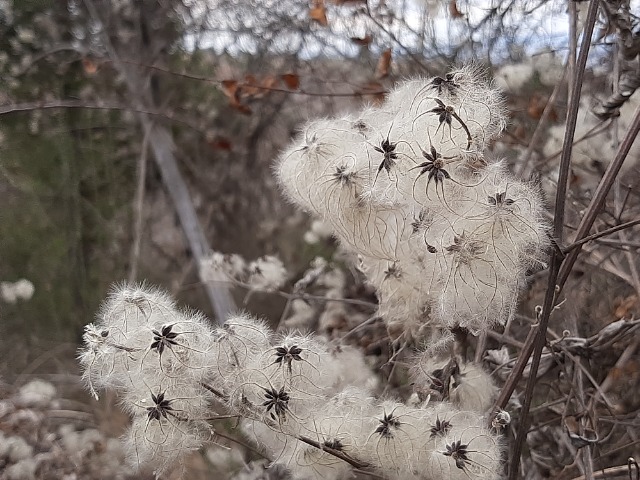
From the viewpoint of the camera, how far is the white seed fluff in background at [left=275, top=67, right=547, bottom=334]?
78 cm

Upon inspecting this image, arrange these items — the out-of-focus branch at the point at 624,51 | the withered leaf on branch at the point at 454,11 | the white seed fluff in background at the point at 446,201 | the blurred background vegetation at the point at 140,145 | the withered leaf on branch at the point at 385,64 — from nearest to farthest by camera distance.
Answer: the white seed fluff in background at the point at 446,201 < the out-of-focus branch at the point at 624,51 < the withered leaf on branch at the point at 454,11 < the withered leaf on branch at the point at 385,64 < the blurred background vegetation at the point at 140,145

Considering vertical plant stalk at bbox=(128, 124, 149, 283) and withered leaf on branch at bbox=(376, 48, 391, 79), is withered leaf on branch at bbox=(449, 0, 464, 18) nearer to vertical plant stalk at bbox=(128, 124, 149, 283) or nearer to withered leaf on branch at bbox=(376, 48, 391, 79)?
withered leaf on branch at bbox=(376, 48, 391, 79)

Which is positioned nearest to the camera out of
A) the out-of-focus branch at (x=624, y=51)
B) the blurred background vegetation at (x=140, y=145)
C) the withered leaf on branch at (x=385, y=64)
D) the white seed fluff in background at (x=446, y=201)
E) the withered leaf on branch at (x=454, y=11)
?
the white seed fluff in background at (x=446, y=201)

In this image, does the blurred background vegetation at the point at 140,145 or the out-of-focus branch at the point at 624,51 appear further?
the blurred background vegetation at the point at 140,145

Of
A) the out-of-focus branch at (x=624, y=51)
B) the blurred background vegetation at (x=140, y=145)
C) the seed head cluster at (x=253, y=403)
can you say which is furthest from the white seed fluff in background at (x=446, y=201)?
the blurred background vegetation at (x=140, y=145)

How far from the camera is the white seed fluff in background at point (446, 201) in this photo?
2.55 ft

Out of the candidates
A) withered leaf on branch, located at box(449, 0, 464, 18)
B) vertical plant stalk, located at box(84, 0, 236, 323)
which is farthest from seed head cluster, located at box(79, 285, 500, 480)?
vertical plant stalk, located at box(84, 0, 236, 323)

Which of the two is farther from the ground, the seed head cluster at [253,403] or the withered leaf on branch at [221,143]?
the withered leaf on branch at [221,143]

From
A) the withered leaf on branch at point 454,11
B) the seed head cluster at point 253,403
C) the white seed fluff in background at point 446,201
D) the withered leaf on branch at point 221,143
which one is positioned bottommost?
the seed head cluster at point 253,403

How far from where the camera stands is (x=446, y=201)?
0.78 m

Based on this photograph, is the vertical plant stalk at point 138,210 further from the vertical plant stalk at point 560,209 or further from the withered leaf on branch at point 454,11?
the vertical plant stalk at point 560,209

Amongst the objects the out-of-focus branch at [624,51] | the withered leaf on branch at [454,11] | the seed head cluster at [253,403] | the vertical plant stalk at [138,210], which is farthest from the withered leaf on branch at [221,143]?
the seed head cluster at [253,403]

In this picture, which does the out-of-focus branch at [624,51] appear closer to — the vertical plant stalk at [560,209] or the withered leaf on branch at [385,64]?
the vertical plant stalk at [560,209]

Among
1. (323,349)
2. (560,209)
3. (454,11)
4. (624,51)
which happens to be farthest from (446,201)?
(454,11)
